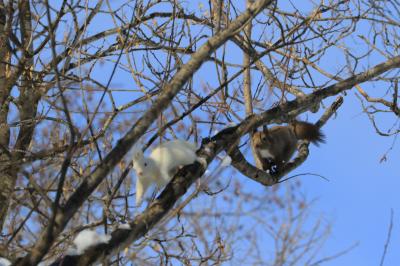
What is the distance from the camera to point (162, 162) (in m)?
2.95

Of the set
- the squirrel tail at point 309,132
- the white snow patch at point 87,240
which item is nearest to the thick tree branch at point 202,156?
→ the white snow patch at point 87,240

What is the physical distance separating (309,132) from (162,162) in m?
2.04

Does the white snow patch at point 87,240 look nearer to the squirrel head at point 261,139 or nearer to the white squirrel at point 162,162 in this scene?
the white squirrel at point 162,162

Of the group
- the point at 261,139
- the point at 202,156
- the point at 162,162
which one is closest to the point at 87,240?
the point at 162,162

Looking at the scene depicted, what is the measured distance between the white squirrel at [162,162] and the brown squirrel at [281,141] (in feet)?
5.43

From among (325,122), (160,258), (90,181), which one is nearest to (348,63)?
(325,122)

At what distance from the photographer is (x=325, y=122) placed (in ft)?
14.9

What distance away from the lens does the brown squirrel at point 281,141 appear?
4.59m

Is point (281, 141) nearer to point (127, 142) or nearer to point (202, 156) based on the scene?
point (202, 156)

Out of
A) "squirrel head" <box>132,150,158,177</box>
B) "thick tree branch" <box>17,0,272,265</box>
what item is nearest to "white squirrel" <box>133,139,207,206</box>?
"squirrel head" <box>132,150,158,177</box>

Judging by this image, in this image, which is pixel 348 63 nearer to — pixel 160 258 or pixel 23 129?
pixel 160 258

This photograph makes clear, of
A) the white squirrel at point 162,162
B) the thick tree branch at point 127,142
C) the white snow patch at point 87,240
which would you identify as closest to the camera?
the thick tree branch at point 127,142

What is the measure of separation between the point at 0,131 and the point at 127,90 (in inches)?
67.5

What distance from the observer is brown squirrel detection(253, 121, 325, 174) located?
459cm
